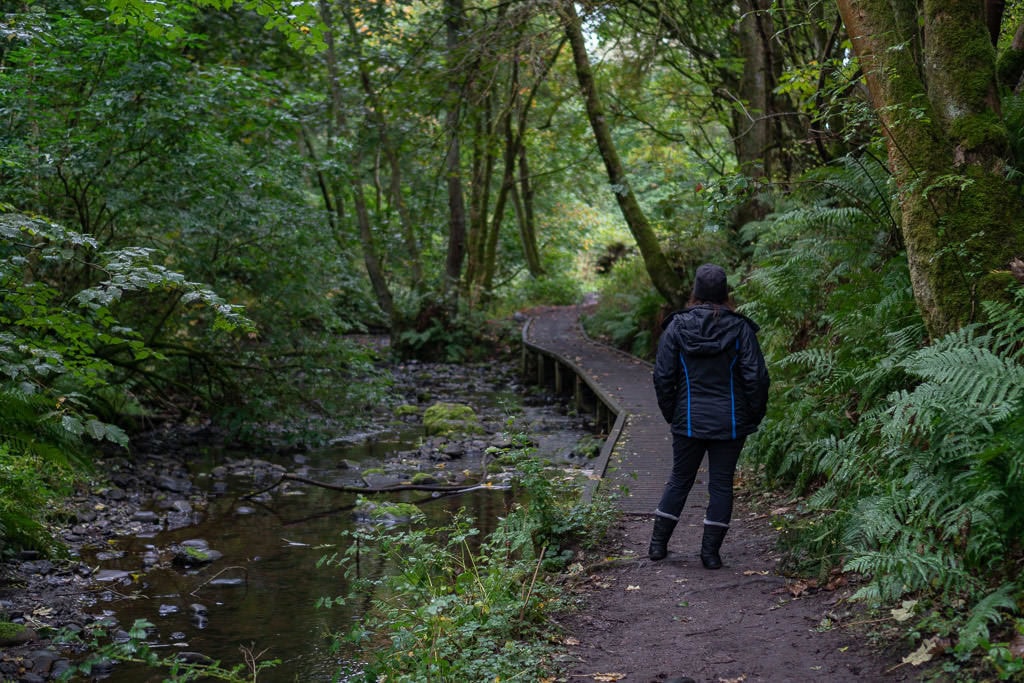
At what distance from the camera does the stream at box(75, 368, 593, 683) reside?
20.0ft

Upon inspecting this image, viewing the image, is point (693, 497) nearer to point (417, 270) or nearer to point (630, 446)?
point (630, 446)

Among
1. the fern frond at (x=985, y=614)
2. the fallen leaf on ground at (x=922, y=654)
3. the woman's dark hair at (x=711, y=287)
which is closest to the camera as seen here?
the fern frond at (x=985, y=614)

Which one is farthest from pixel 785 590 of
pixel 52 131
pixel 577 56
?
pixel 577 56

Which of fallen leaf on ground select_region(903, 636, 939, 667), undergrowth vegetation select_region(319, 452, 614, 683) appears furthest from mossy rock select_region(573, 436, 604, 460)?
fallen leaf on ground select_region(903, 636, 939, 667)

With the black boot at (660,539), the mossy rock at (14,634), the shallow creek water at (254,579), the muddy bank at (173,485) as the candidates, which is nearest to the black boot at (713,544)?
the black boot at (660,539)

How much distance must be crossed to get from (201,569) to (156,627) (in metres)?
1.31

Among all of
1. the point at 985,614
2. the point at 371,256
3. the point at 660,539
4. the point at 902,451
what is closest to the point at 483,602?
the point at 660,539

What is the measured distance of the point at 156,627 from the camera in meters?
6.36

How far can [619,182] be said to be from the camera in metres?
14.6

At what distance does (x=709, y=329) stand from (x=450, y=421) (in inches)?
361

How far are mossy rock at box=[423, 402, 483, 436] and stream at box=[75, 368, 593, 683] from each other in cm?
47

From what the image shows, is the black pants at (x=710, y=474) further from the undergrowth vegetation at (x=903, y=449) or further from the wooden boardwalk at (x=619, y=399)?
the wooden boardwalk at (x=619, y=399)

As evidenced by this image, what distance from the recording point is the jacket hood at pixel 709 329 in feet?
17.8

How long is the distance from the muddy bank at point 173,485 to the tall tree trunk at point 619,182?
3.07 meters
